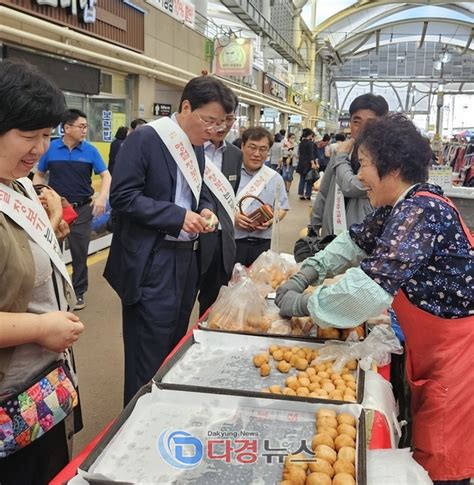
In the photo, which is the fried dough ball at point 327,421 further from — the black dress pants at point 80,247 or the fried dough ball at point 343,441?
the black dress pants at point 80,247

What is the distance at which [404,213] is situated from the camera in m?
1.70

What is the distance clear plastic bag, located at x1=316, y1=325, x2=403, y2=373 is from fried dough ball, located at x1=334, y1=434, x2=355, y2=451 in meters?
0.49

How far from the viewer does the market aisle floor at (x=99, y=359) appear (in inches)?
126

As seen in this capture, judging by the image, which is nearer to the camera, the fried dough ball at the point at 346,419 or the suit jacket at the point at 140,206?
the fried dough ball at the point at 346,419

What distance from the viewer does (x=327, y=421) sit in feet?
4.82

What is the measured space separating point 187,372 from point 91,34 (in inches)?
250

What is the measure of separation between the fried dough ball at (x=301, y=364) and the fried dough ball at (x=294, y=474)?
0.66 metres

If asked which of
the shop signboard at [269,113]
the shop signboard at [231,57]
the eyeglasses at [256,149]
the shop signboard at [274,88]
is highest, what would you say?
the shop signboard at [274,88]

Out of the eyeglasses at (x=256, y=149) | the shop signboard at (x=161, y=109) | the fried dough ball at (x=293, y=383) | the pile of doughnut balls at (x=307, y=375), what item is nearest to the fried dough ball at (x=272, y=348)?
the pile of doughnut balls at (x=307, y=375)

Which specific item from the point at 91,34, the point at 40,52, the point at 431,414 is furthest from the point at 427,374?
the point at 91,34

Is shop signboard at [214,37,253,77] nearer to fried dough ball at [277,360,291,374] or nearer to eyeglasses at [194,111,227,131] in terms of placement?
eyeglasses at [194,111,227,131]

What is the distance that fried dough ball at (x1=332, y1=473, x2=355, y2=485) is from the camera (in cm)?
122

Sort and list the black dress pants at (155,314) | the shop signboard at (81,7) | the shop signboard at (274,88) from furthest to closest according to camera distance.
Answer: the shop signboard at (274,88) < the shop signboard at (81,7) < the black dress pants at (155,314)
